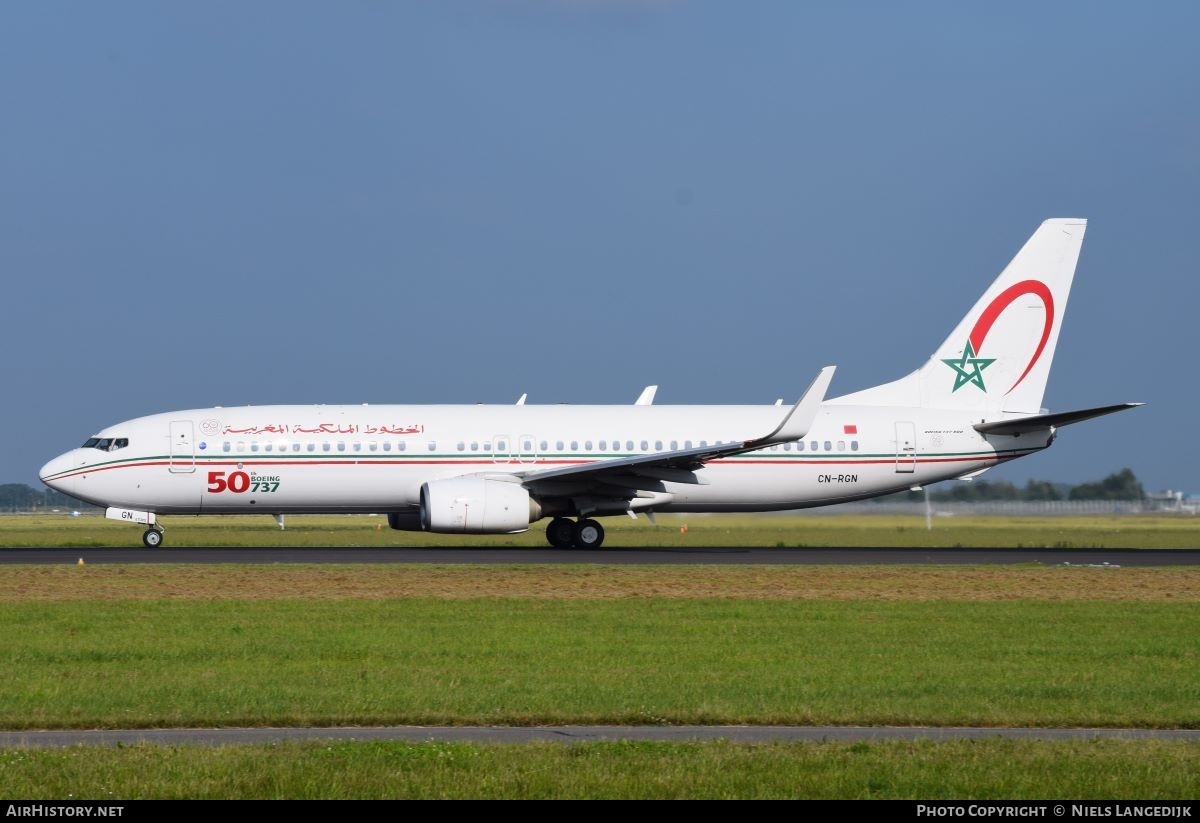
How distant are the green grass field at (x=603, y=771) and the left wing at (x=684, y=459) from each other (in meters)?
23.8

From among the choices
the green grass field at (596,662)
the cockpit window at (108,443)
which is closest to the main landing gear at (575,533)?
the cockpit window at (108,443)

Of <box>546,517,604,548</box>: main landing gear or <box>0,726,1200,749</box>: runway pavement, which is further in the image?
<box>546,517,604,548</box>: main landing gear

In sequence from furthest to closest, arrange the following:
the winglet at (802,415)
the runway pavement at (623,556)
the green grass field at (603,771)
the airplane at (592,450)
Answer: the airplane at (592,450) → the winglet at (802,415) → the runway pavement at (623,556) → the green grass field at (603,771)

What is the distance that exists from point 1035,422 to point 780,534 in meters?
9.59

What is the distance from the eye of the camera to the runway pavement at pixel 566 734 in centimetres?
1227

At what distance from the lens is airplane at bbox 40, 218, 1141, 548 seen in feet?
124

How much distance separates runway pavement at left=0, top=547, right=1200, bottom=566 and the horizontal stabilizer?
3114 millimetres

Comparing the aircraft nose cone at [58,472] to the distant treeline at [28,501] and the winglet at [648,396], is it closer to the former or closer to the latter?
the winglet at [648,396]

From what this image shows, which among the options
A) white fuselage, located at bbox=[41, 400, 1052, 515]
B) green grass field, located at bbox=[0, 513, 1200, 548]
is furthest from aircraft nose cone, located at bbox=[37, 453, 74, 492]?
green grass field, located at bbox=[0, 513, 1200, 548]

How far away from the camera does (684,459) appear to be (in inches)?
1462

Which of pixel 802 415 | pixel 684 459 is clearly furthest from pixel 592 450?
pixel 802 415

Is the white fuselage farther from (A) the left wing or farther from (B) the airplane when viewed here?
(A) the left wing
